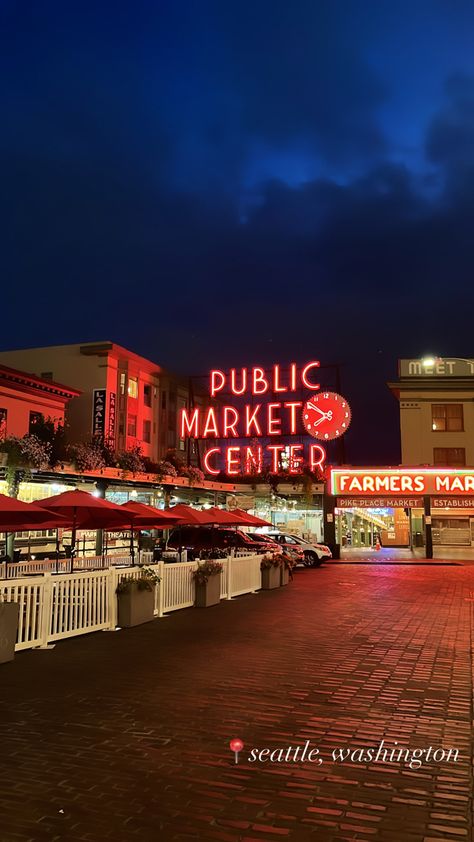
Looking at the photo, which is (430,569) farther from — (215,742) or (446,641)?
(215,742)

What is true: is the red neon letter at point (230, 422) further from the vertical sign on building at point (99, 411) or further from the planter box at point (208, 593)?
the planter box at point (208, 593)

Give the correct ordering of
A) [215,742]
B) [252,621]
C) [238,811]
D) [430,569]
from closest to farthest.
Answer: [238,811], [215,742], [252,621], [430,569]

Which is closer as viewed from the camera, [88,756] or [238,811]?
[238,811]

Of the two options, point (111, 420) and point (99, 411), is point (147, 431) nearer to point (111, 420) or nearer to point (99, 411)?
point (111, 420)

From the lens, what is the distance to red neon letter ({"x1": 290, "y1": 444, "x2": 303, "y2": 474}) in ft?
122

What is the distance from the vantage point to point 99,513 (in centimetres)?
1407

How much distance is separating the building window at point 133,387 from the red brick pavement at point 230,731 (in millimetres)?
34830

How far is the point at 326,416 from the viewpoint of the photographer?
38.8 m

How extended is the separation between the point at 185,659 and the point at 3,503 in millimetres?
3606

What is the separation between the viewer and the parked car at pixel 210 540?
23609 mm

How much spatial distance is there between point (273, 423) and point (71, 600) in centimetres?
2990

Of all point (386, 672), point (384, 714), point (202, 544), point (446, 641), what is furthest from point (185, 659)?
point (202, 544)

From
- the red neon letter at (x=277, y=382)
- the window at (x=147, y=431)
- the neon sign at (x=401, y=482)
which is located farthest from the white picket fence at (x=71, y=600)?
the window at (x=147, y=431)

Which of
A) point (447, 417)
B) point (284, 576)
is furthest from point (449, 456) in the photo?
point (284, 576)
